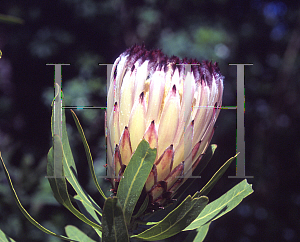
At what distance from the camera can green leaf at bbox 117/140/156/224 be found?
1.62 feet

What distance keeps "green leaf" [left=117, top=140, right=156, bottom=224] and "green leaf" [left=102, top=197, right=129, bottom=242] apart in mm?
49

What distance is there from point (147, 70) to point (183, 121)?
0.12m

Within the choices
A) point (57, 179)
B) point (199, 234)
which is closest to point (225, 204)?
point (199, 234)

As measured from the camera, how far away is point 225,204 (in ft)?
2.20

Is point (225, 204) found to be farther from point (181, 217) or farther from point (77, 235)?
point (77, 235)

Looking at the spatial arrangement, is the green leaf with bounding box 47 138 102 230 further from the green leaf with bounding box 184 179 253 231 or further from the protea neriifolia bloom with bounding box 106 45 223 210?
the green leaf with bounding box 184 179 253 231

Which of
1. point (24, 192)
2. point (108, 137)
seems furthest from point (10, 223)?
point (108, 137)

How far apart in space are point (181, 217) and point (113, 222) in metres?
0.12

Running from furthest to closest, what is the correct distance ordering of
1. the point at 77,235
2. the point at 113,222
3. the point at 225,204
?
the point at 77,235, the point at 225,204, the point at 113,222

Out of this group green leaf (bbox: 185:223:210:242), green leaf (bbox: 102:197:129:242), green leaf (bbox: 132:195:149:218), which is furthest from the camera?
green leaf (bbox: 185:223:210:242)

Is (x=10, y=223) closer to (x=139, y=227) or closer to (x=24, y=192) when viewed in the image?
(x=24, y=192)

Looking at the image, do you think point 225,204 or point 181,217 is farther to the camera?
point 225,204

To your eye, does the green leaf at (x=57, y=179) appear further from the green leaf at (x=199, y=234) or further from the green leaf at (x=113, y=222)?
the green leaf at (x=199, y=234)

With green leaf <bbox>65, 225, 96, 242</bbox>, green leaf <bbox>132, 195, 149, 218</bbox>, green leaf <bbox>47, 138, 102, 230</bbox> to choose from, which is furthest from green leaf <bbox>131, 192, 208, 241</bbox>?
green leaf <bbox>65, 225, 96, 242</bbox>
